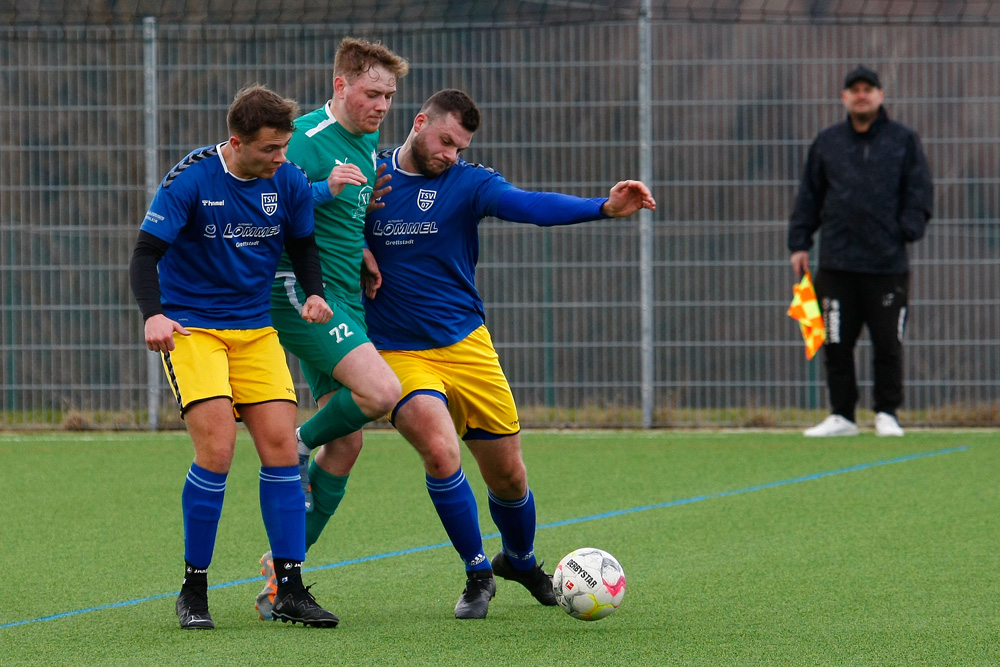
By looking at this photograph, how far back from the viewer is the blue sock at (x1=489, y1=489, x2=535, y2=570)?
5.36 m

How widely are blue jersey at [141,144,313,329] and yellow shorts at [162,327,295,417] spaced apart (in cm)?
5

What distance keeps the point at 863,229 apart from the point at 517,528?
5.99m

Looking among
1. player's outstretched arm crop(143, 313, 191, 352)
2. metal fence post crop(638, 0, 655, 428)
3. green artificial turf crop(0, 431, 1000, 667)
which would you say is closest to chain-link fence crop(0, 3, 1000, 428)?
metal fence post crop(638, 0, 655, 428)

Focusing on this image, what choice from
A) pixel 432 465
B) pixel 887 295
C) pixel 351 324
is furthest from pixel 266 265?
pixel 887 295

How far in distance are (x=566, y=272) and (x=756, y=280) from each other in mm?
1464

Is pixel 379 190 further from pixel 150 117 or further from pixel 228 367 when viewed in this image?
pixel 150 117

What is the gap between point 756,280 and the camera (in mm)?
11492

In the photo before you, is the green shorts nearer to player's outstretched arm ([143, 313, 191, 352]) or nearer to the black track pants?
player's outstretched arm ([143, 313, 191, 352])

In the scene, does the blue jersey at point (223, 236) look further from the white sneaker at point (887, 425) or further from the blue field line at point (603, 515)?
the white sneaker at point (887, 425)

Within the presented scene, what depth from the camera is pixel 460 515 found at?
5145 mm

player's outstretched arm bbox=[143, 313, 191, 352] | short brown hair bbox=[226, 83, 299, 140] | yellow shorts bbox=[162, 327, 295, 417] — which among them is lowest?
yellow shorts bbox=[162, 327, 295, 417]

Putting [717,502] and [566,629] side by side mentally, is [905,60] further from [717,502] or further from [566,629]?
[566,629]

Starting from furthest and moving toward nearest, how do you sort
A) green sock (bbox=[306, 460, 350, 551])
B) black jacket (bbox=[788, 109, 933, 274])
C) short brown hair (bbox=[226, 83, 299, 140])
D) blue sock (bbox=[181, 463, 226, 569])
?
1. black jacket (bbox=[788, 109, 933, 274])
2. green sock (bbox=[306, 460, 350, 551])
3. blue sock (bbox=[181, 463, 226, 569])
4. short brown hair (bbox=[226, 83, 299, 140])

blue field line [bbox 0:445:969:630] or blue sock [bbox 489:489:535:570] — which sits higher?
blue sock [bbox 489:489:535:570]
